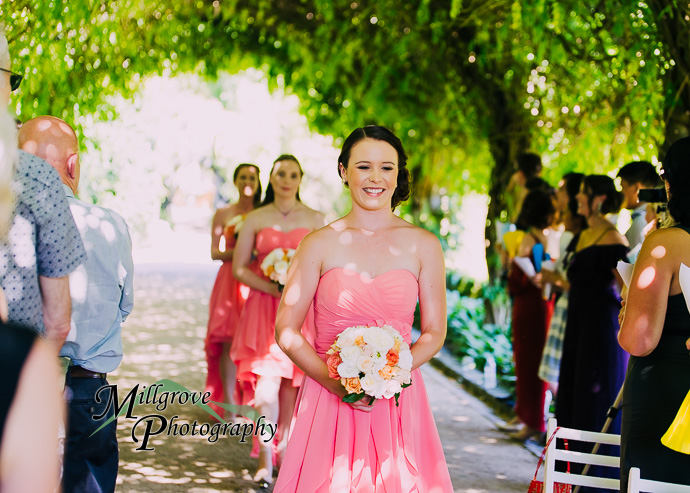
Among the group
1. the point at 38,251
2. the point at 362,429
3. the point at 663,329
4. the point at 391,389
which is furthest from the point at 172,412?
the point at 663,329

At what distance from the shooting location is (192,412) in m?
8.39

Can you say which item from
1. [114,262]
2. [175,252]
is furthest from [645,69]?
[175,252]

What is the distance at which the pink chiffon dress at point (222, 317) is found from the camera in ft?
25.9

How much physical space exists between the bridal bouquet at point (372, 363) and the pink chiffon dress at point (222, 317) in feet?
14.2

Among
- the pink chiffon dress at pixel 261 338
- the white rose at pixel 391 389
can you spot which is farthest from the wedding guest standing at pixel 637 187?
the white rose at pixel 391 389

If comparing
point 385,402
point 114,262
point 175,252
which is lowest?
point 175,252

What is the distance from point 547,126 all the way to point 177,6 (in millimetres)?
5382

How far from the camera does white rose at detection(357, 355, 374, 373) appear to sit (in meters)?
3.33

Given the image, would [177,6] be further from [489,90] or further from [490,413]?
[490,413]

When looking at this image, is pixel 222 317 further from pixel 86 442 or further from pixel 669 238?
pixel 669 238

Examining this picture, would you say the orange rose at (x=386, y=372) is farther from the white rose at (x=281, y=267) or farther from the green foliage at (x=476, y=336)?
the green foliage at (x=476, y=336)

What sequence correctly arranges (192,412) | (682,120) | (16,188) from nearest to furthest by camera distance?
(16,188)
(682,120)
(192,412)

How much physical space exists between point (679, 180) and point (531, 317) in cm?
456

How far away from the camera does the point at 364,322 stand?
362 cm
